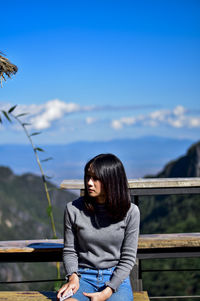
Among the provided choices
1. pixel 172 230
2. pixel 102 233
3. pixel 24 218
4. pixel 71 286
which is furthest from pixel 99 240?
pixel 24 218

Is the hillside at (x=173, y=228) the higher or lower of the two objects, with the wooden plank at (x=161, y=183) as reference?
lower

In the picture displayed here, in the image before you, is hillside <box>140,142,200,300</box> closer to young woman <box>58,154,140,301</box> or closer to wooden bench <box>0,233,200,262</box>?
wooden bench <box>0,233,200,262</box>

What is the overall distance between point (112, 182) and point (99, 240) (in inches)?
12.1

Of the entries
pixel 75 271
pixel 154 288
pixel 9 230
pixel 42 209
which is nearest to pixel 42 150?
pixel 75 271

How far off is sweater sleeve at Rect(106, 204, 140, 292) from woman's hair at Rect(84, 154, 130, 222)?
0.06 metres

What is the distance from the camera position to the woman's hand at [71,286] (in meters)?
2.13

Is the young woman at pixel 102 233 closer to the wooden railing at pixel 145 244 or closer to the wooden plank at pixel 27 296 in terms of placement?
the wooden plank at pixel 27 296

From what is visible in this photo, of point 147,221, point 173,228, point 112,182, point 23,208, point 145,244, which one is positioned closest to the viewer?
point 112,182

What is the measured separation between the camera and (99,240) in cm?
224

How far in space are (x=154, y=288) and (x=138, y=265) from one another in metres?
28.0

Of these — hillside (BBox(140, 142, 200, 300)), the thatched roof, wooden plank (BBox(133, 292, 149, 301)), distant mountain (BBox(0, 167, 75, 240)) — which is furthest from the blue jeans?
distant mountain (BBox(0, 167, 75, 240))

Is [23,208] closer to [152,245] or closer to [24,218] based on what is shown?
[24,218]

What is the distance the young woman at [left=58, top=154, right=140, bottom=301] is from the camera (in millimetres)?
2201

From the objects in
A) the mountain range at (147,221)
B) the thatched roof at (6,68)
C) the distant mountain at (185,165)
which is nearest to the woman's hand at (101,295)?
the thatched roof at (6,68)
